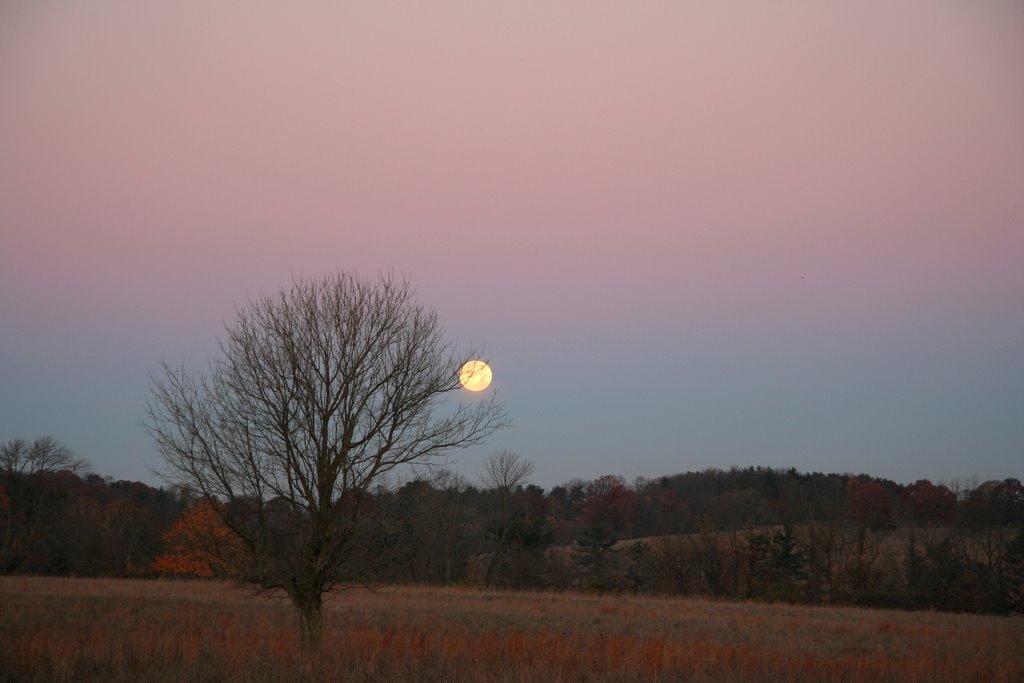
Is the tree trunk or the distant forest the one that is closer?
the tree trunk

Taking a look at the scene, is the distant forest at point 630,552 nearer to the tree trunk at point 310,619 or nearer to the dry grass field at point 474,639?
the dry grass field at point 474,639

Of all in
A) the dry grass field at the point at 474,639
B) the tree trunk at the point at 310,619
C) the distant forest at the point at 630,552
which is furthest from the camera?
the distant forest at the point at 630,552

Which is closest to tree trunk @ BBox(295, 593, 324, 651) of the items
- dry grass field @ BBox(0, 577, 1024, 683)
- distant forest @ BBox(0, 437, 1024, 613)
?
dry grass field @ BBox(0, 577, 1024, 683)

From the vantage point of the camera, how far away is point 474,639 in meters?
15.9

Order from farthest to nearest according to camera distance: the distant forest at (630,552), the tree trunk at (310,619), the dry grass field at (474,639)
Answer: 1. the distant forest at (630,552)
2. the tree trunk at (310,619)
3. the dry grass field at (474,639)

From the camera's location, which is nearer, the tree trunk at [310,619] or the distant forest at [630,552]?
the tree trunk at [310,619]

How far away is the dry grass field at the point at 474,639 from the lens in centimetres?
1152

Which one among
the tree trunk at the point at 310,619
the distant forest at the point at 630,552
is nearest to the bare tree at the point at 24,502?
the distant forest at the point at 630,552

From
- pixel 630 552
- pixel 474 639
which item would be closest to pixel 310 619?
pixel 474 639

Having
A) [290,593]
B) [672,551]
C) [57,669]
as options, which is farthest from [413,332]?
[672,551]

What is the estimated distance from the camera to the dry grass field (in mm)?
11516

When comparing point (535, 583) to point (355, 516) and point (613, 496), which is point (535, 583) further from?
point (613, 496)

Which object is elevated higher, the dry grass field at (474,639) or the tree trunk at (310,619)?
the tree trunk at (310,619)

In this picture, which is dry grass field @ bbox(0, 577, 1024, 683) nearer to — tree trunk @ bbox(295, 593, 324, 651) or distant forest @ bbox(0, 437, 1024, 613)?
tree trunk @ bbox(295, 593, 324, 651)
